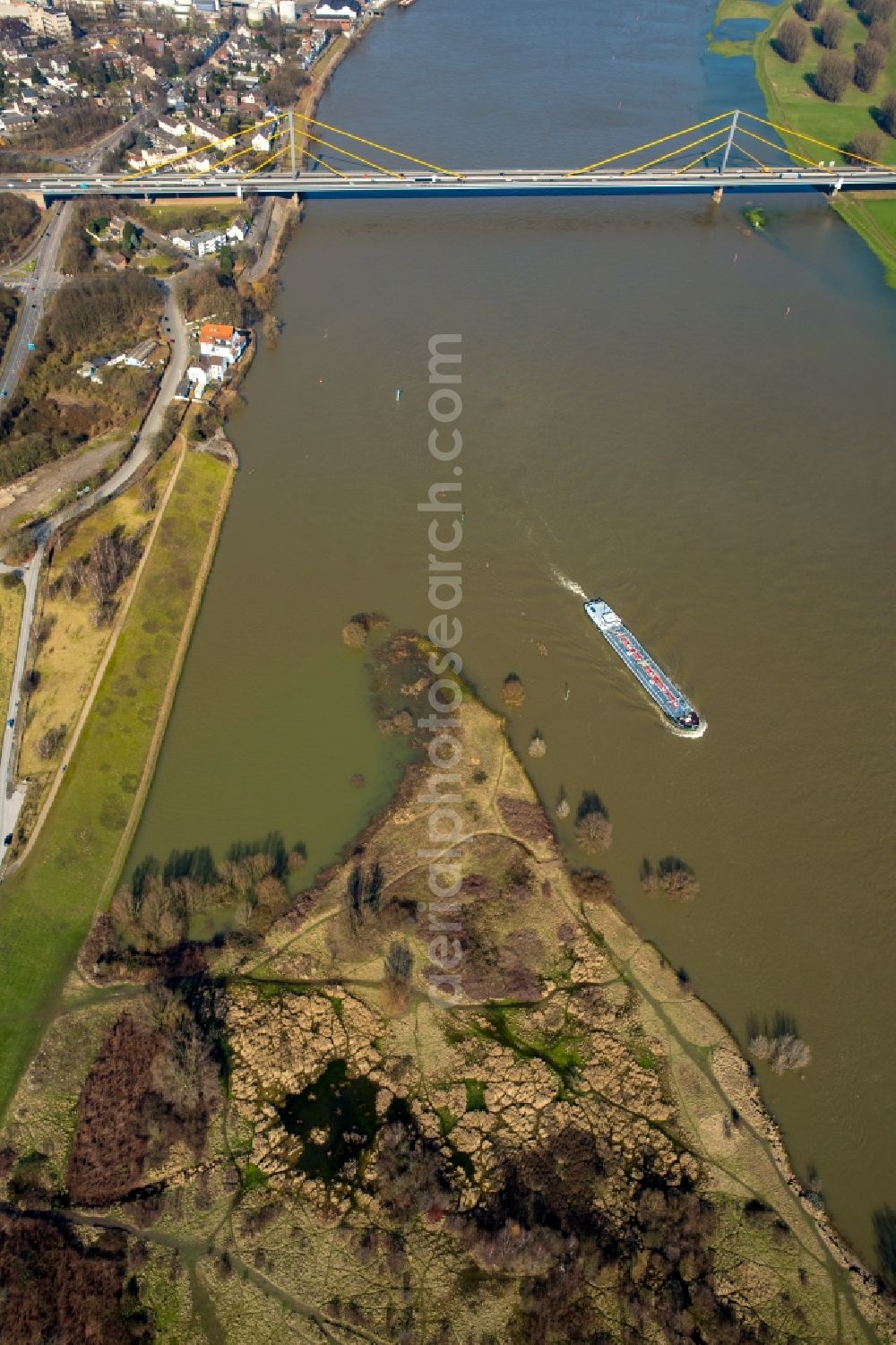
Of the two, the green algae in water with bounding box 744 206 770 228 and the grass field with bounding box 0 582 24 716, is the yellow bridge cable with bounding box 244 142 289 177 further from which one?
the grass field with bounding box 0 582 24 716

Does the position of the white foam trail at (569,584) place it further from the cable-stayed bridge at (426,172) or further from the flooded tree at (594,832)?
the cable-stayed bridge at (426,172)

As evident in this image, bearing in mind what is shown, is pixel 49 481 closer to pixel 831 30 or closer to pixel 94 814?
pixel 94 814

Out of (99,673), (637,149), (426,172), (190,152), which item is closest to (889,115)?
(637,149)

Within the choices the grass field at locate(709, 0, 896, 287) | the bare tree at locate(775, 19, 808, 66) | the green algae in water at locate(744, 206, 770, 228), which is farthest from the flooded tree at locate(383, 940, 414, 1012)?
the bare tree at locate(775, 19, 808, 66)

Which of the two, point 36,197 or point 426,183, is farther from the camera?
point 426,183

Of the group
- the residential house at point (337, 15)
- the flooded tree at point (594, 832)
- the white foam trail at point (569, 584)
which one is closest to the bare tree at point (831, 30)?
the residential house at point (337, 15)

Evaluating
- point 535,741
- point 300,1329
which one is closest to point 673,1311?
point 300,1329
